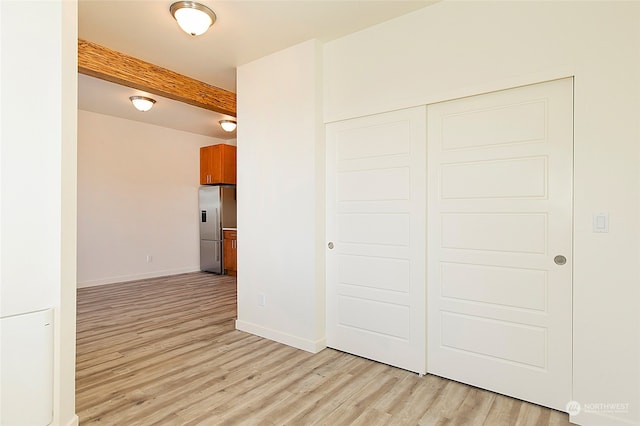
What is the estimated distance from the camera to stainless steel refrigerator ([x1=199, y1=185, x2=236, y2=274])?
6953 mm

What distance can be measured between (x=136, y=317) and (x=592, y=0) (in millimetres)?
4980

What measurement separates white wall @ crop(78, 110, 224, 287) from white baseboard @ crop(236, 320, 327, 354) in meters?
3.60

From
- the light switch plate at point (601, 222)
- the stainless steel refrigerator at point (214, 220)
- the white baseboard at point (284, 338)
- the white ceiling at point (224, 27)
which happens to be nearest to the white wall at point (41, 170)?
the white ceiling at point (224, 27)

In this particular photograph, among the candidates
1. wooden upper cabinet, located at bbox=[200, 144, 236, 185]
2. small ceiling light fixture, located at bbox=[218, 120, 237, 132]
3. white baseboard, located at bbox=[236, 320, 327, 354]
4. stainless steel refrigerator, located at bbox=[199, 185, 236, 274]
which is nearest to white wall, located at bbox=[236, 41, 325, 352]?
white baseboard, located at bbox=[236, 320, 327, 354]

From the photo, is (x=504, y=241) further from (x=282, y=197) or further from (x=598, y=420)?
(x=282, y=197)

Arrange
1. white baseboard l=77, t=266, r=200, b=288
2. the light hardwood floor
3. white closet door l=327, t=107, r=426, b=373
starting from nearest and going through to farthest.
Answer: the light hardwood floor
white closet door l=327, t=107, r=426, b=373
white baseboard l=77, t=266, r=200, b=288

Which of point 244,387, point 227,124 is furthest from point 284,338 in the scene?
point 227,124

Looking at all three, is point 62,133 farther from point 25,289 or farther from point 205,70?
point 205,70

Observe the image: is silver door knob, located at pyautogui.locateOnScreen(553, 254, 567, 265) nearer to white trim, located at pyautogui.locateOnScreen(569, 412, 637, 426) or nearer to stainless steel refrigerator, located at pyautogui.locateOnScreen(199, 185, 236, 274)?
white trim, located at pyautogui.locateOnScreen(569, 412, 637, 426)

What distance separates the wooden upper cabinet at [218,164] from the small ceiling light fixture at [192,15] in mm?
4285

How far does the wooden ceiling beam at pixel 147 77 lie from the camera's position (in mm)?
3146

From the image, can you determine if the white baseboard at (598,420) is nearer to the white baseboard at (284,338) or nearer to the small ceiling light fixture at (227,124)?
the white baseboard at (284,338)

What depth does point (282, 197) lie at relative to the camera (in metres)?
3.34

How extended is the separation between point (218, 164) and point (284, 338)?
451cm
